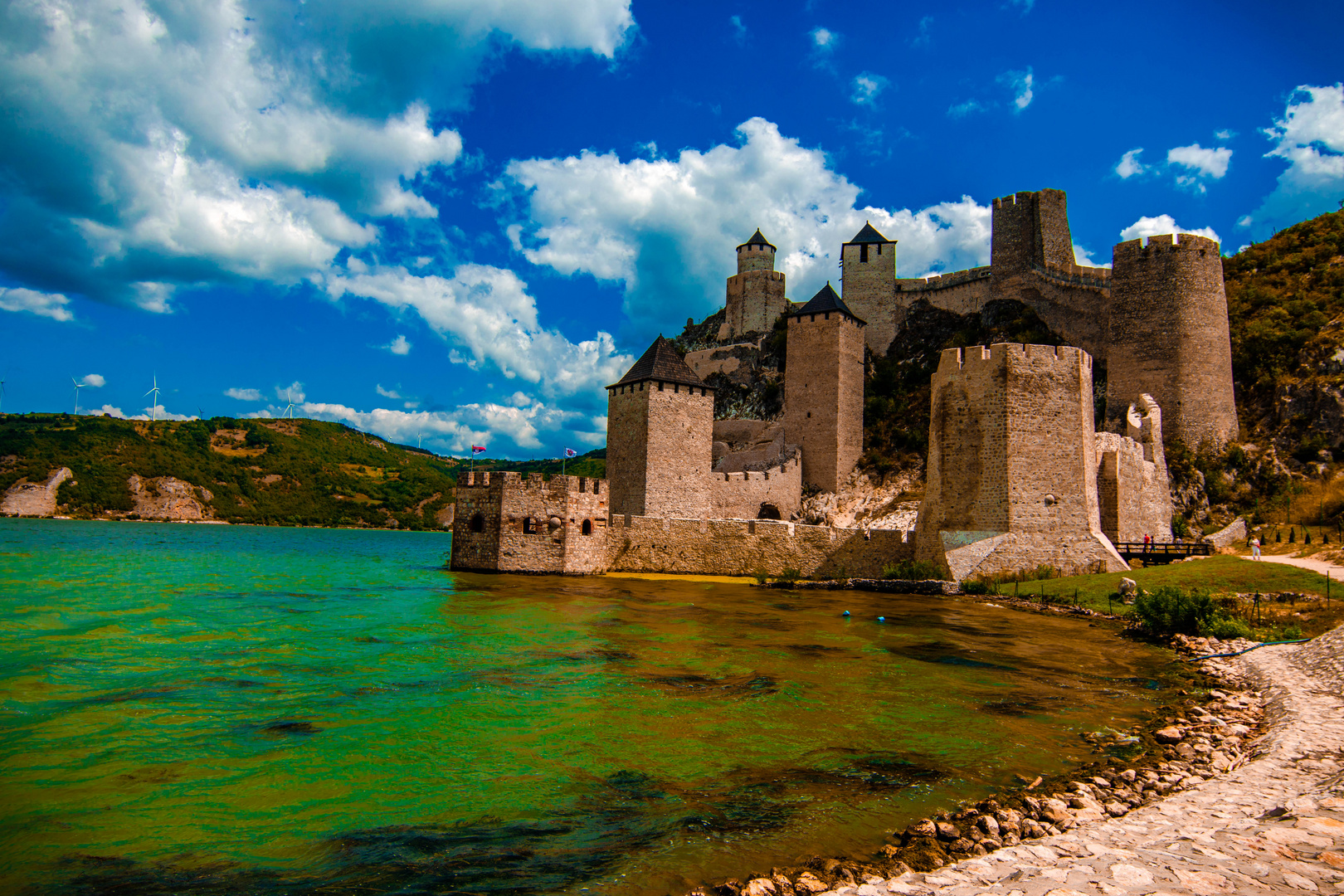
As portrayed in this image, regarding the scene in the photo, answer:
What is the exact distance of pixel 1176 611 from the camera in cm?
1189

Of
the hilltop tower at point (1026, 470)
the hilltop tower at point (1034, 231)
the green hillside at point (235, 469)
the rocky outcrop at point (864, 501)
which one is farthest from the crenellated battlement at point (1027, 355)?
the green hillside at point (235, 469)

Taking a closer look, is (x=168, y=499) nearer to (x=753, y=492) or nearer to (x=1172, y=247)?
(x=753, y=492)

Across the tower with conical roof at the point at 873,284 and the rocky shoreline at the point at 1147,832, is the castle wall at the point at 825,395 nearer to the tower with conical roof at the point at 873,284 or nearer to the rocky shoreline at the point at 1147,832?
the tower with conical roof at the point at 873,284

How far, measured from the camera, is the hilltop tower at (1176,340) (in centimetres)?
2342

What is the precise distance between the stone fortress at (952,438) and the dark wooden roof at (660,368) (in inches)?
4.2

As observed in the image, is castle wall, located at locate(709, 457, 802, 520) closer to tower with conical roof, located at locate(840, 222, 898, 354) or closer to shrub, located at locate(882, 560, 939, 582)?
shrub, located at locate(882, 560, 939, 582)

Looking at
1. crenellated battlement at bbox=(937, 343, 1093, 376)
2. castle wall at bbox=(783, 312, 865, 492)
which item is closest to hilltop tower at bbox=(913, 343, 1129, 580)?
crenellated battlement at bbox=(937, 343, 1093, 376)

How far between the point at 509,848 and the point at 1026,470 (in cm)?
1587

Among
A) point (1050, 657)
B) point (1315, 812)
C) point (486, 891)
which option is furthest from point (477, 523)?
point (1315, 812)

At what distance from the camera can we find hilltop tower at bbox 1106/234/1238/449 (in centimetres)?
2342

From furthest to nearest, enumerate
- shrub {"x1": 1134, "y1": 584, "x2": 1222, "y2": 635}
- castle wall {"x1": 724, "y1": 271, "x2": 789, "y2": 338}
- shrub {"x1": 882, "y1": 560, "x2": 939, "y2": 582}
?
castle wall {"x1": 724, "y1": 271, "x2": 789, "y2": 338}
shrub {"x1": 882, "y1": 560, "x2": 939, "y2": 582}
shrub {"x1": 1134, "y1": 584, "x2": 1222, "y2": 635}

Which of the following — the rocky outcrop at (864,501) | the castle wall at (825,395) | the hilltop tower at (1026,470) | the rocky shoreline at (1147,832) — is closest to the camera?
the rocky shoreline at (1147,832)

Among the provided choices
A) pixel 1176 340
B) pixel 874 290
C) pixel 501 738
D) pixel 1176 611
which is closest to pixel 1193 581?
pixel 1176 611

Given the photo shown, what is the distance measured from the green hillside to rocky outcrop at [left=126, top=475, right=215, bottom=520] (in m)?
0.74
